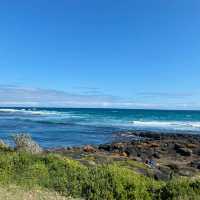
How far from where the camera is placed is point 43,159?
14070 millimetres

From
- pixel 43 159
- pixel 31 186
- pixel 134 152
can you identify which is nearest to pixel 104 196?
pixel 31 186

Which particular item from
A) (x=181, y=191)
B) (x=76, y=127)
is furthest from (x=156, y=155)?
(x=76, y=127)

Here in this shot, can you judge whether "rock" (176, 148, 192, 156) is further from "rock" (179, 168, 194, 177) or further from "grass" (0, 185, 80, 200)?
"grass" (0, 185, 80, 200)

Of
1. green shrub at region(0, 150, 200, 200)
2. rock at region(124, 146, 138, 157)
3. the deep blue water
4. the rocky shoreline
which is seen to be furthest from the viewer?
the deep blue water

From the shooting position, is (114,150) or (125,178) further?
(114,150)

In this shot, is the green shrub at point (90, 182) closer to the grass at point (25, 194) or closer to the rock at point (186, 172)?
the grass at point (25, 194)

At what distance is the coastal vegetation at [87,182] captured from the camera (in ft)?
37.9

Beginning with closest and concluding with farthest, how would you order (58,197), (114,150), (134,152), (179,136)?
(58,197) < (134,152) < (114,150) < (179,136)

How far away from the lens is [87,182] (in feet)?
39.4

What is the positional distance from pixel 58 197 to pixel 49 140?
26.2 meters

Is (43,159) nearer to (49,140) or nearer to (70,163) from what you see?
(70,163)

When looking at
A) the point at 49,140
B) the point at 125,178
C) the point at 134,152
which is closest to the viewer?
the point at 125,178

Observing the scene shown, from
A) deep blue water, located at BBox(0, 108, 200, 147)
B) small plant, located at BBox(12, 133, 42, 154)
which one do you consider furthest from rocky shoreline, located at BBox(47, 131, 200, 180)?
deep blue water, located at BBox(0, 108, 200, 147)

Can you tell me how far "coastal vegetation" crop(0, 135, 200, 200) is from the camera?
11555 mm
